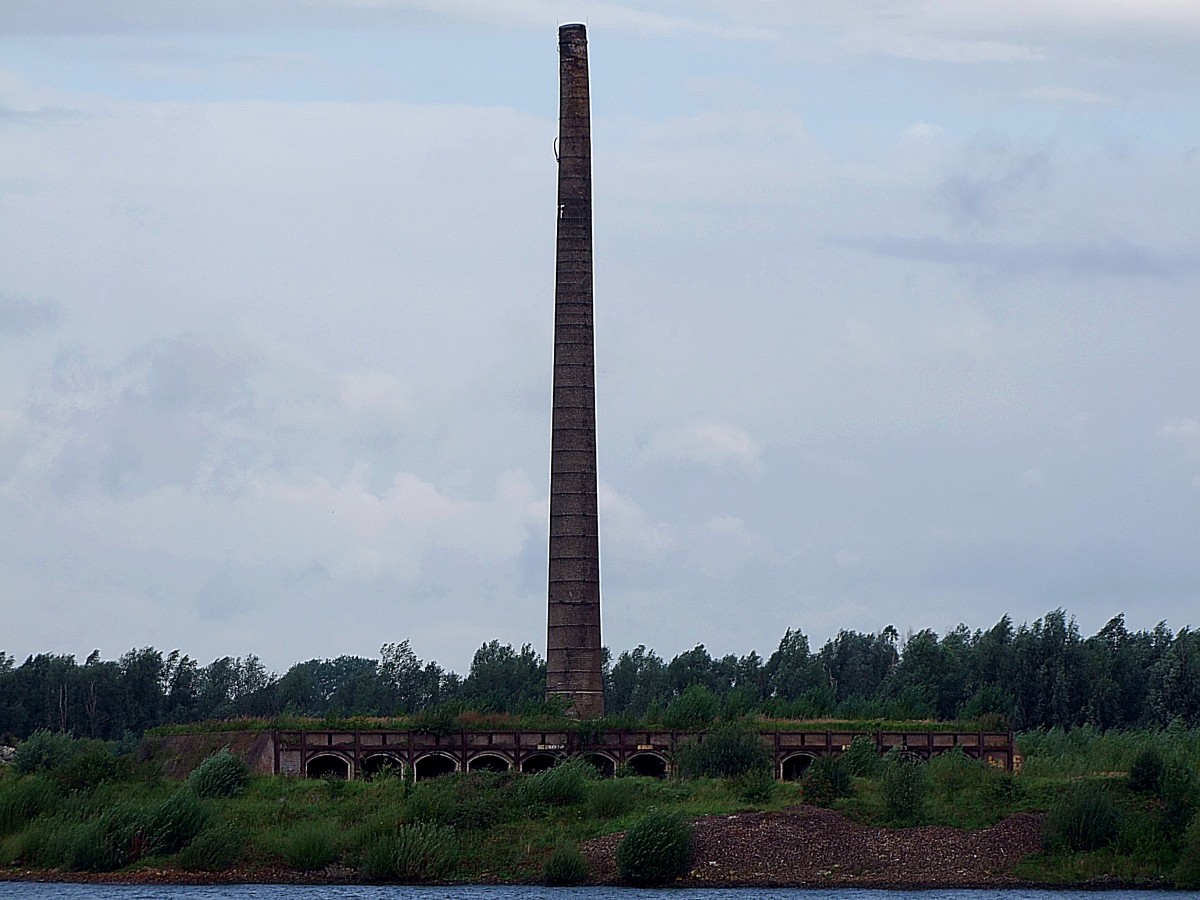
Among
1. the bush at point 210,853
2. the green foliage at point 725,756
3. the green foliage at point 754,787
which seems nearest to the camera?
the bush at point 210,853

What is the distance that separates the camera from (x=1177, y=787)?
52.8 meters

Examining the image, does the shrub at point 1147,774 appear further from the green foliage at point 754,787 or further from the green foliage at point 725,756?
the green foliage at point 725,756

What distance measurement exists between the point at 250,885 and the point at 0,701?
73392 millimetres

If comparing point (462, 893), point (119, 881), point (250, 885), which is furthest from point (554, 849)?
point (119, 881)

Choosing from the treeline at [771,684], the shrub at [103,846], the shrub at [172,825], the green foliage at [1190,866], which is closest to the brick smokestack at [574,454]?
the treeline at [771,684]

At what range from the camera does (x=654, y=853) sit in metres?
50.5

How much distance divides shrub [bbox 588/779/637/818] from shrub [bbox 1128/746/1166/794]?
1364cm

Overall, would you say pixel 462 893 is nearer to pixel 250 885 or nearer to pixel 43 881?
pixel 250 885

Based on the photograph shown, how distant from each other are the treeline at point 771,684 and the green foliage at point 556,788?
397 inches

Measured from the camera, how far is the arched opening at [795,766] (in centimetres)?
6270

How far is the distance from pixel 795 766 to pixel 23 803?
77.2ft

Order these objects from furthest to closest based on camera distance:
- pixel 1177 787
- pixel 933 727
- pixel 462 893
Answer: pixel 933 727, pixel 1177 787, pixel 462 893

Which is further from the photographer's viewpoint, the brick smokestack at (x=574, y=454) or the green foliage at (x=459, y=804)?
the brick smokestack at (x=574, y=454)

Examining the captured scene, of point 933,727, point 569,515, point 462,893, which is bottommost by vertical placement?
point 462,893
